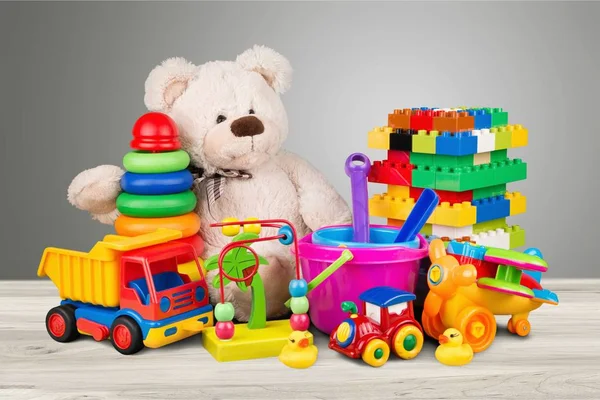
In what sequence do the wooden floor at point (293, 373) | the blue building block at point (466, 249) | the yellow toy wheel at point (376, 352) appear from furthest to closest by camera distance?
the blue building block at point (466, 249) < the yellow toy wheel at point (376, 352) < the wooden floor at point (293, 373)

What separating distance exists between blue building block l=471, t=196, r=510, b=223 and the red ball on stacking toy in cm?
59

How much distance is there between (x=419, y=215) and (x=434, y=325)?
0.65 feet

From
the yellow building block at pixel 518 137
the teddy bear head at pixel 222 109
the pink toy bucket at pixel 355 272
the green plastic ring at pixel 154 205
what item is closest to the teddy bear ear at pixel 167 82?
the teddy bear head at pixel 222 109

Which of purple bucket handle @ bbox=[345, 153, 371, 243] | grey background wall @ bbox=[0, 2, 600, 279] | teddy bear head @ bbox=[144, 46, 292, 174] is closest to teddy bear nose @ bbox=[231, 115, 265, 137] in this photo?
teddy bear head @ bbox=[144, 46, 292, 174]

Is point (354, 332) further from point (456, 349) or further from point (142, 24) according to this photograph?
point (142, 24)

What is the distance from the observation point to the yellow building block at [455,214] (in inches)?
68.7

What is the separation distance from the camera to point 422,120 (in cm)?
179

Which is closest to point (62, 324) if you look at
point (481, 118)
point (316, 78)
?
point (481, 118)

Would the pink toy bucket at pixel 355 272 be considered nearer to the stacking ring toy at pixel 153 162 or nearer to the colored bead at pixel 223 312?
the colored bead at pixel 223 312

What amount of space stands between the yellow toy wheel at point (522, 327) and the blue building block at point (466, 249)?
0.56 ft

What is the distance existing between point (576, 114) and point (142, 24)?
4.23 feet

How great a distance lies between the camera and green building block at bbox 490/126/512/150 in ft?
5.96

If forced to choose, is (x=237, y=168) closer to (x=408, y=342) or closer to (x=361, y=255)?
(x=361, y=255)

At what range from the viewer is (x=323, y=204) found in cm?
190
